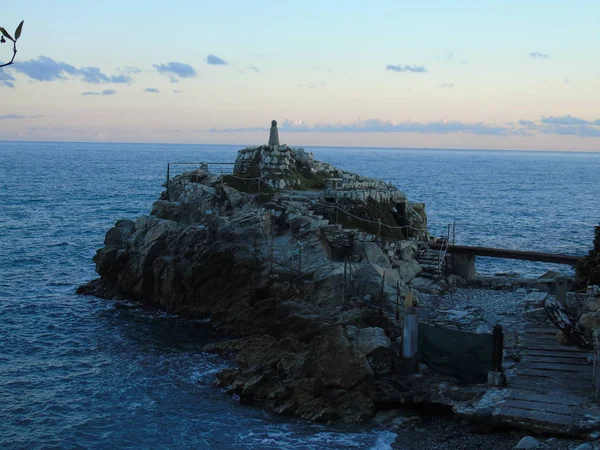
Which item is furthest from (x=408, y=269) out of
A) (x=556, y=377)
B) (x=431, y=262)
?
(x=556, y=377)

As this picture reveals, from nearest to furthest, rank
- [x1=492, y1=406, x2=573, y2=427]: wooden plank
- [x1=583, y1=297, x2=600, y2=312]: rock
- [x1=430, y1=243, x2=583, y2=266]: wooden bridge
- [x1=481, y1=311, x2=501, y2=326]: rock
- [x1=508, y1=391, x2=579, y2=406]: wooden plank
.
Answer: [x1=492, y1=406, x2=573, y2=427]: wooden plank
[x1=508, y1=391, x2=579, y2=406]: wooden plank
[x1=583, y1=297, x2=600, y2=312]: rock
[x1=481, y1=311, x2=501, y2=326]: rock
[x1=430, y1=243, x2=583, y2=266]: wooden bridge

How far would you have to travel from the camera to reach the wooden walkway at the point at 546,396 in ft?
65.8

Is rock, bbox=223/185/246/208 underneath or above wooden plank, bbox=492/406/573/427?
above

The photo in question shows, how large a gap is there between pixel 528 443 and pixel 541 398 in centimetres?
244

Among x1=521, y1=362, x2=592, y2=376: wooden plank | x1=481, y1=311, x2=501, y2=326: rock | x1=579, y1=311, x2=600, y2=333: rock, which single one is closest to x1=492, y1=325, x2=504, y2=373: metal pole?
x1=521, y1=362, x2=592, y2=376: wooden plank

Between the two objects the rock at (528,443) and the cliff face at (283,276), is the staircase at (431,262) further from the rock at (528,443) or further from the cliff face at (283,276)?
the rock at (528,443)

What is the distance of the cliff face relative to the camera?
2633 cm

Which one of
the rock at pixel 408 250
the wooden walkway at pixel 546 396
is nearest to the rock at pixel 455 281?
the rock at pixel 408 250

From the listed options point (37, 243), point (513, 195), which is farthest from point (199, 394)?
point (513, 195)

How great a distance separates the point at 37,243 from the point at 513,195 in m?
90.8

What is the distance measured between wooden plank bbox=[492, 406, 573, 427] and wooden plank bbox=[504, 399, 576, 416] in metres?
0.17

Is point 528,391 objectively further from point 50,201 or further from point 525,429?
point 50,201

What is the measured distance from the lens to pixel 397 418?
78.4ft

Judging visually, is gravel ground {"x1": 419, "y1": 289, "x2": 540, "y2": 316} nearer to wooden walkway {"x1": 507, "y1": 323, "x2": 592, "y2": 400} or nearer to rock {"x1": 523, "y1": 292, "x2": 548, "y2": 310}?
rock {"x1": 523, "y1": 292, "x2": 548, "y2": 310}
